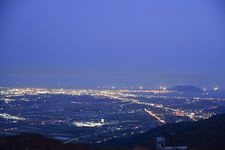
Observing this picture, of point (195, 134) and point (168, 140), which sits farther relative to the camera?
point (195, 134)

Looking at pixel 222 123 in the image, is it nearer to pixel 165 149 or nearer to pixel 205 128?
pixel 205 128

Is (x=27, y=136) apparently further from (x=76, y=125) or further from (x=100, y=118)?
(x=100, y=118)

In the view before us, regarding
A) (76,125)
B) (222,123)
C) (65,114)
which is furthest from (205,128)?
(65,114)

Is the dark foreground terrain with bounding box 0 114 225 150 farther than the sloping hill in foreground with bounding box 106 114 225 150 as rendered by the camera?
No

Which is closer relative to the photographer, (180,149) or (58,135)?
(180,149)

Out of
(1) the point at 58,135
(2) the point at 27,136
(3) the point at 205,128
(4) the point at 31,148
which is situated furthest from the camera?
(1) the point at 58,135

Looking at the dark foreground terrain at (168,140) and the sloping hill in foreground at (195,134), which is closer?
the dark foreground terrain at (168,140)

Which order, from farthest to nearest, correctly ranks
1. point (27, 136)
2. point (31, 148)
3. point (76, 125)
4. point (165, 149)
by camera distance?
point (76, 125)
point (27, 136)
point (31, 148)
point (165, 149)
